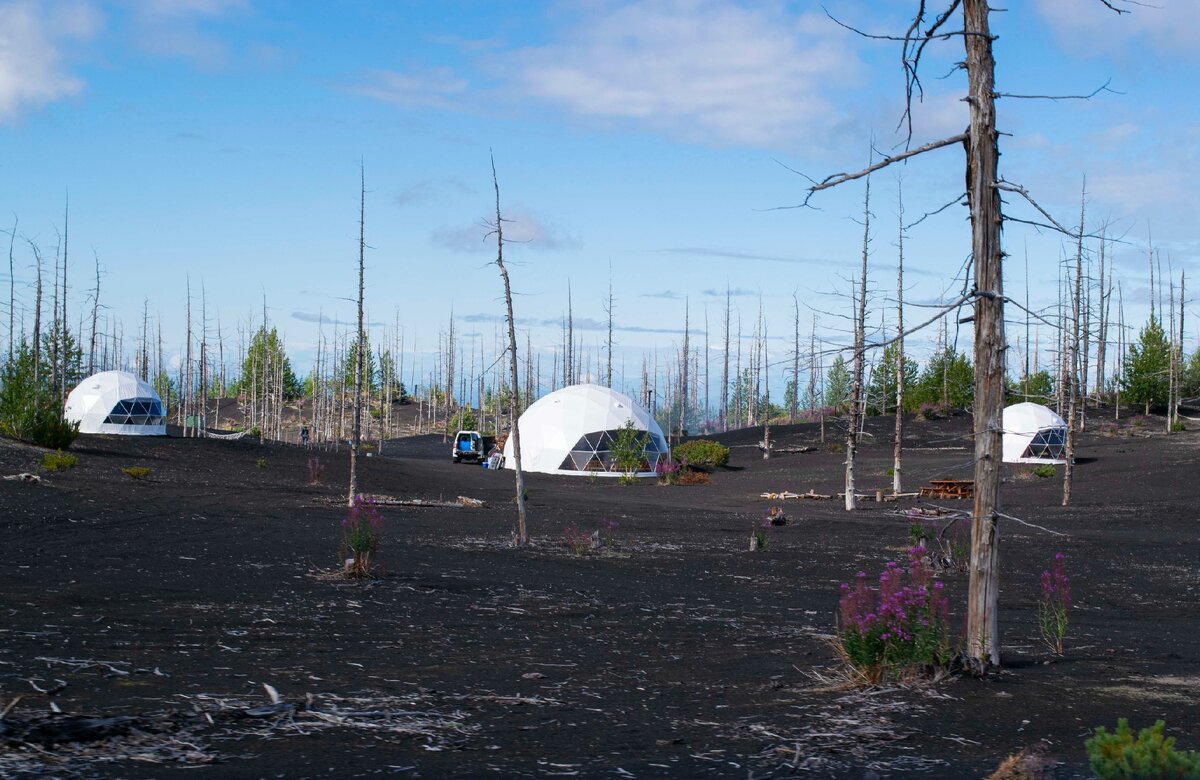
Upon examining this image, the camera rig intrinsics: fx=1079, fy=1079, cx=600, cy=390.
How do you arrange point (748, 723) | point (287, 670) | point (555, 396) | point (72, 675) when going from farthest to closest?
point (555, 396) < point (287, 670) < point (72, 675) < point (748, 723)

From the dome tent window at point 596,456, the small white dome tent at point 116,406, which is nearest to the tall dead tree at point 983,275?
the dome tent window at point 596,456

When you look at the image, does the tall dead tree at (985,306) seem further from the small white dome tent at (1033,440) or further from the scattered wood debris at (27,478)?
the small white dome tent at (1033,440)

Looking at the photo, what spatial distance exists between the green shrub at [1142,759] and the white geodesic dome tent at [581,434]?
4133cm

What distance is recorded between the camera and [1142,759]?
160 inches

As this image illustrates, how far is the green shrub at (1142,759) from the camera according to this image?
4.04 meters

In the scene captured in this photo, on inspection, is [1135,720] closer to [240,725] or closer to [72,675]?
[240,725]

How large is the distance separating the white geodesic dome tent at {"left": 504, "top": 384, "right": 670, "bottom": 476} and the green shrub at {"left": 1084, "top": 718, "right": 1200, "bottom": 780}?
41330 mm

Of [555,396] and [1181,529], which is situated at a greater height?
[555,396]

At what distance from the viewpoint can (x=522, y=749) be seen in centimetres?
590

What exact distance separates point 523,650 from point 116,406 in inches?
2073

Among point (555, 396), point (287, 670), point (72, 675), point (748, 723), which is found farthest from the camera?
point (555, 396)

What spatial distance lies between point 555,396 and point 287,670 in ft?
149

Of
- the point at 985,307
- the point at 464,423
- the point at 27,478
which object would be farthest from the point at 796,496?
the point at 464,423

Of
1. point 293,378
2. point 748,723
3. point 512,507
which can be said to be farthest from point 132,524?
point 293,378
